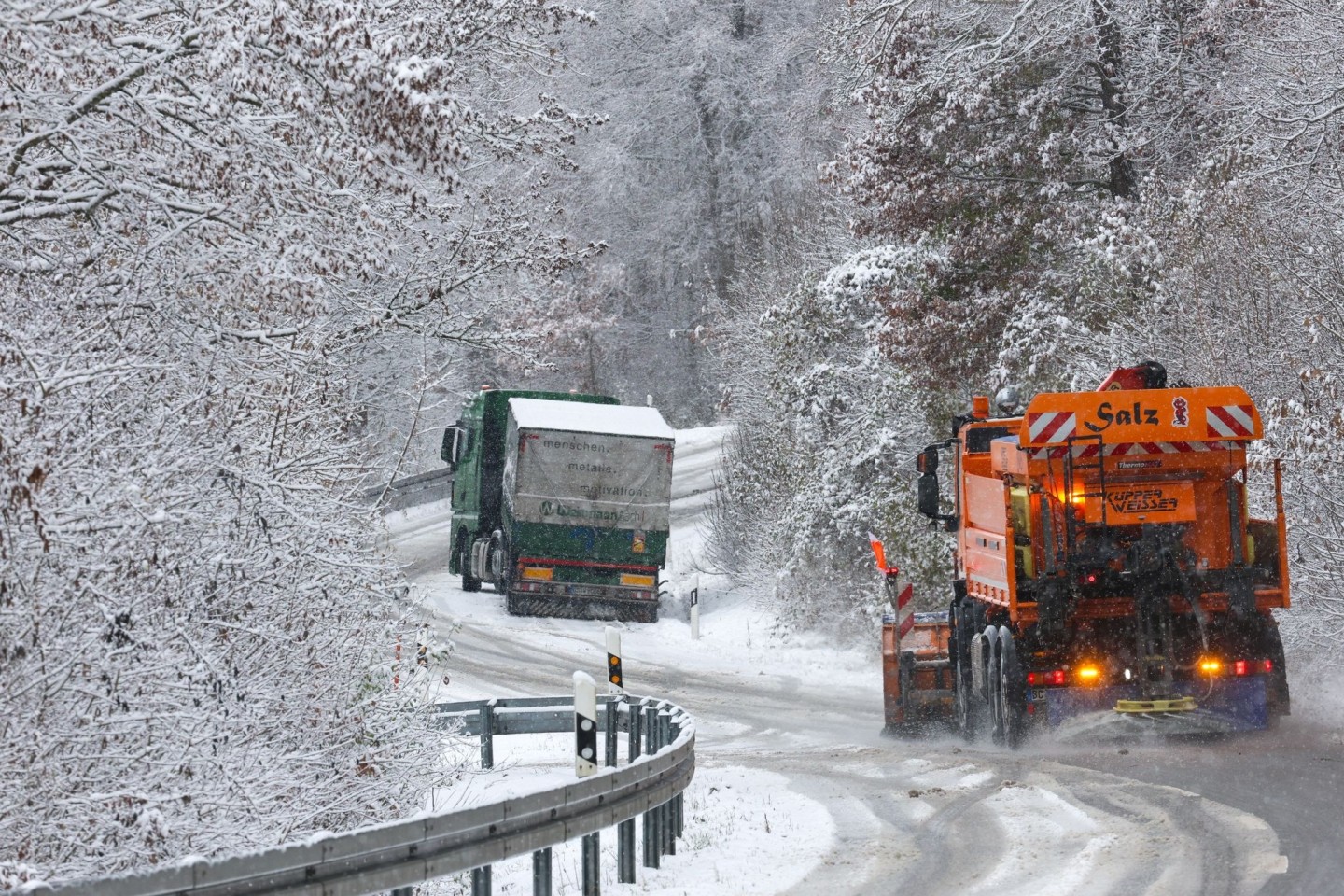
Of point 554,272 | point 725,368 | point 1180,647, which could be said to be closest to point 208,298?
point 554,272

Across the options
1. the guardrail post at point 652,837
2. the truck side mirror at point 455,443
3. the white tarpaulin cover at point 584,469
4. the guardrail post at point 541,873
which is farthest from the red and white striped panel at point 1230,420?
the truck side mirror at point 455,443

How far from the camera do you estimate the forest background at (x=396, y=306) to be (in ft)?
A: 21.2

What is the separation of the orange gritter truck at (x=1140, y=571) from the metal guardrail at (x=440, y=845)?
3.68 metres

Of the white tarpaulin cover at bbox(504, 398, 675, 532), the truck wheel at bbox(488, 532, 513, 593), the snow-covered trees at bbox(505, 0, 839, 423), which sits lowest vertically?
the truck wheel at bbox(488, 532, 513, 593)

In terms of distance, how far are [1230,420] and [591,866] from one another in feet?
23.0

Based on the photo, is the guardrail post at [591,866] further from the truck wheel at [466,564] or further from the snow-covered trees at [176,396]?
the truck wheel at [466,564]

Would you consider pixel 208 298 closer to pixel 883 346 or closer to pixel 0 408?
pixel 0 408

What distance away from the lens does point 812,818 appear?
35.6 feet

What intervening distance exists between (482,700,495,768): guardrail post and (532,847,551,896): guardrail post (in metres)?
6.78

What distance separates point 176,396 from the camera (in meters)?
7.74

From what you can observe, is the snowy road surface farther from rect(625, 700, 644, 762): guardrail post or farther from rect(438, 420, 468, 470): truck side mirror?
rect(438, 420, 468, 470): truck side mirror

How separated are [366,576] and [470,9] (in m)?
5.06

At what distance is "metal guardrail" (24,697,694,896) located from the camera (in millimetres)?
5078

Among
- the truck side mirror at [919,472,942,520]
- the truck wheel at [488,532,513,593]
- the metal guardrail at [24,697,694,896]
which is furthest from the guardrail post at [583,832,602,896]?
the truck wheel at [488,532,513,593]
